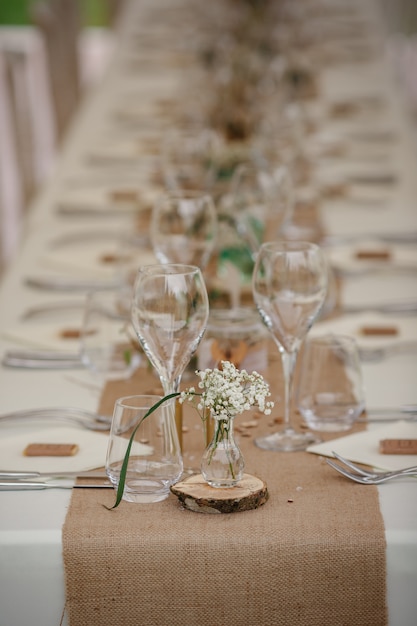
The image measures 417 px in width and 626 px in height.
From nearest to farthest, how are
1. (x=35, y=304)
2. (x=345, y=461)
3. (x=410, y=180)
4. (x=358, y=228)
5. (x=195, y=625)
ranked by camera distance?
(x=195, y=625), (x=345, y=461), (x=35, y=304), (x=358, y=228), (x=410, y=180)

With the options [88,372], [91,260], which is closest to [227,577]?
[88,372]

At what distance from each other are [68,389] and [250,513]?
0.57 metres

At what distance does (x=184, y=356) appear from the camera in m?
1.33

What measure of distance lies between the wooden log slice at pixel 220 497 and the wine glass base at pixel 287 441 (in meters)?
Result: 0.17

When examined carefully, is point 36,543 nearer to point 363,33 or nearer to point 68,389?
point 68,389

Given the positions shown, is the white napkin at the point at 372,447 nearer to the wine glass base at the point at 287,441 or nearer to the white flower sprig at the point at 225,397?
the wine glass base at the point at 287,441

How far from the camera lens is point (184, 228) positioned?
1892 millimetres

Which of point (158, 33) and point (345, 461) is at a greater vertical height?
point (158, 33)

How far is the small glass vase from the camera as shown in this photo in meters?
1.20

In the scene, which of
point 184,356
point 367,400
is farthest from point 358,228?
point 184,356

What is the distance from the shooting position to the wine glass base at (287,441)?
54.8 inches

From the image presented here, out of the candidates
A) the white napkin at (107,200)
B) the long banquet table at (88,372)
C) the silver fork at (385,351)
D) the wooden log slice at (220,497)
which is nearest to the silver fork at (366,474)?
the long banquet table at (88,372)

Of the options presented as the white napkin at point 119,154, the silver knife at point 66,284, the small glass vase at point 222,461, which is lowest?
the silver knife at point 66,284

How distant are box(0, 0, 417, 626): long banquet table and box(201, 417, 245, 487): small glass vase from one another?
51mm
